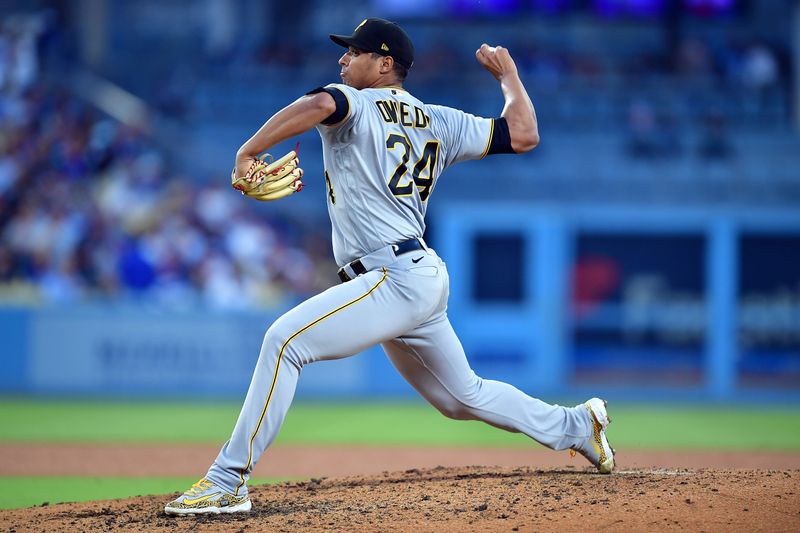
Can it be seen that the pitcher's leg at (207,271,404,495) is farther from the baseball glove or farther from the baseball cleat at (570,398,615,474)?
the baseball cleat at (570,398,615,474)

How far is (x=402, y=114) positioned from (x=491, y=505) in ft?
5.46

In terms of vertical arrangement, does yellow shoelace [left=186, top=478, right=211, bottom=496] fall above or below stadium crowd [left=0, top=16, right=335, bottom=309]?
below

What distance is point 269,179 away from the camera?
4.30m

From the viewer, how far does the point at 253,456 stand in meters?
4.31

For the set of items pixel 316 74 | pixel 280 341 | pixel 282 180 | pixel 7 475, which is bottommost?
pixel 7 475

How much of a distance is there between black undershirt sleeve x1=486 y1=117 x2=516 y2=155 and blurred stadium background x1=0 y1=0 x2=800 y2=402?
324 inches

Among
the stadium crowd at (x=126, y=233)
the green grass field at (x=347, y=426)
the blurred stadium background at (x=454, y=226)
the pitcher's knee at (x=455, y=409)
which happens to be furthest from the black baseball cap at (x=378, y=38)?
the stadium crowd at (x=126, y=233)

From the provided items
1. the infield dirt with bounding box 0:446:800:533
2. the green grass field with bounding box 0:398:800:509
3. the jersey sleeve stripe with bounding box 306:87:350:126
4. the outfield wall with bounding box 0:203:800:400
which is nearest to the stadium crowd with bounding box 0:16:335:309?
the outfield wall with bounding box 0:203:800:400

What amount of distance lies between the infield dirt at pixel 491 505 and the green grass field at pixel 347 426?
6.20 feet

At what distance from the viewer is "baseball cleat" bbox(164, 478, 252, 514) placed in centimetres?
430

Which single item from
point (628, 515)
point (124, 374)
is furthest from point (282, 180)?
point (124, 374)

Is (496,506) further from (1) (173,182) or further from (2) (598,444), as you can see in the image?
(1) (173,182)

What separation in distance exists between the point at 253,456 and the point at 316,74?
12.8 meters

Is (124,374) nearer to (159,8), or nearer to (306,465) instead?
(306,465)
